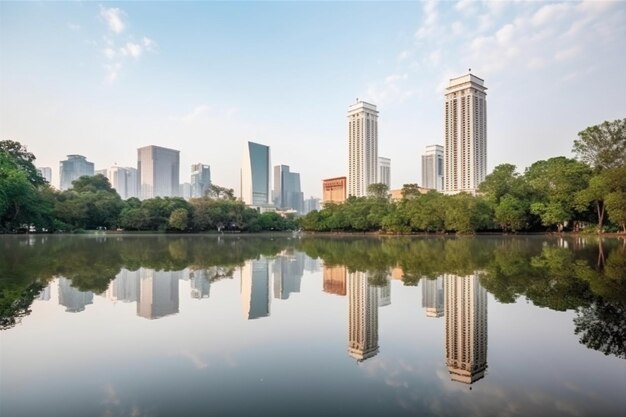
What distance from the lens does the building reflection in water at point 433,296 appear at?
303 inches

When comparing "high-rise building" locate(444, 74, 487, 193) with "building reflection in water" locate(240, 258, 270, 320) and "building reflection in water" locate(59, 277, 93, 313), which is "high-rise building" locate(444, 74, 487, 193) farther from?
"building reflection in water" locate(59, 277, 93, 313)

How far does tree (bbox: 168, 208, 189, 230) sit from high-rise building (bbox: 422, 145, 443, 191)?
111917 mm

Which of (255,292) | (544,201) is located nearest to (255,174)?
(544,201)

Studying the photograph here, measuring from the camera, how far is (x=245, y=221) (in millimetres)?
71812

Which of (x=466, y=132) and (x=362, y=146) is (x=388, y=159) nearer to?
(x=362, y=146)

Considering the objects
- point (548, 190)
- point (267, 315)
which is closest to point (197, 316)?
point (267, 315)

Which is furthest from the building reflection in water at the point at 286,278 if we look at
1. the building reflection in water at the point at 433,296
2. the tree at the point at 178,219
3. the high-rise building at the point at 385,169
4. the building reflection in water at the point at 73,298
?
the high-rise building at the point at 385,169

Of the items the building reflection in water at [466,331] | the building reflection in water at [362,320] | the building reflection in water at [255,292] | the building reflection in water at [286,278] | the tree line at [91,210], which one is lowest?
the building reflection in water at [286,278]

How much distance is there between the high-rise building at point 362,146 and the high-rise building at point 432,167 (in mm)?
46376

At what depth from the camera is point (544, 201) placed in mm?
46250

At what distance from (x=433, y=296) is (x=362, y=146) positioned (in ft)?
354

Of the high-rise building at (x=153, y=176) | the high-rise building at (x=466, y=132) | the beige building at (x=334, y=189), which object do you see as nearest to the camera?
the high-rise building at (x=466, y=132)

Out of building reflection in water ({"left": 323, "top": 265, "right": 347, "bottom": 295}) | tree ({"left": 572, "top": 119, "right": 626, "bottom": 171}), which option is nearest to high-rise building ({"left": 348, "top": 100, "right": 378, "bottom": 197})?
tree ({"left": 572, "top": 119, "right": 626, "bottom": 171})

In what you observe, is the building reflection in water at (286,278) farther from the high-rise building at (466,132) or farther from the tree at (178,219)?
the high-rise building at (466,132)
